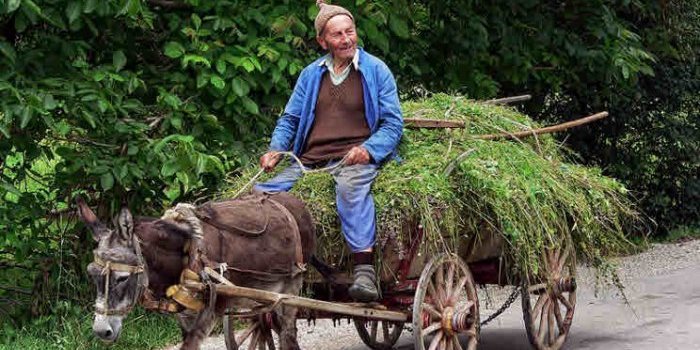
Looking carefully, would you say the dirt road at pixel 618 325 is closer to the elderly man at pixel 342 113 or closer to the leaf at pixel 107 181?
the leaf at pixel 107 181

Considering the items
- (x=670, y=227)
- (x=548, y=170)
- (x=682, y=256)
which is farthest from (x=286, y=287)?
(x=670, y=227)

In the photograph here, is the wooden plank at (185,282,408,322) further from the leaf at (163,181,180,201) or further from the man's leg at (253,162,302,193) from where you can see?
the leaf at (163,181,180,201)

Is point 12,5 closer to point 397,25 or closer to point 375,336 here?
point 397,25

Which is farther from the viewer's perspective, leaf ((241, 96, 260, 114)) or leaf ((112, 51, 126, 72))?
leaf ((241, 96, 260, 114))

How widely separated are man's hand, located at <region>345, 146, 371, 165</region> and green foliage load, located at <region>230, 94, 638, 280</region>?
155mm

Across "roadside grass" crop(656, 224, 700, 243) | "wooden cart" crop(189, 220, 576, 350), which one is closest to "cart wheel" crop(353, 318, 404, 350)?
"wooden cart" crop(189, 220, 576, 350)

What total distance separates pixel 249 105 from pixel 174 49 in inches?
25.7

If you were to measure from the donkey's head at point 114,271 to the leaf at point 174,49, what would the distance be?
2.77 metres

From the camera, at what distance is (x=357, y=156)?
6977 millimetres

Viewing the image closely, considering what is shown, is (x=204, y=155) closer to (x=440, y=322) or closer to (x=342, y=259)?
(x=342, y=259)

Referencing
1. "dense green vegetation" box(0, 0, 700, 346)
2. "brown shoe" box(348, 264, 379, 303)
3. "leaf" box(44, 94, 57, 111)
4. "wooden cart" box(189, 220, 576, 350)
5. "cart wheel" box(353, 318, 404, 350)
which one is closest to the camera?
"brown shoe" box(348, 264, 379, 303)

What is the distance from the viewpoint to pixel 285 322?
6605 millimetres

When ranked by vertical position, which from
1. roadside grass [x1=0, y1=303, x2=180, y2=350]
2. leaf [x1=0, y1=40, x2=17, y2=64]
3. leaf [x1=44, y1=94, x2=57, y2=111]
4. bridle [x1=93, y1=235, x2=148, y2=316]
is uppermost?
leaf [x1=0, y1=40, x2=17, y2=64]

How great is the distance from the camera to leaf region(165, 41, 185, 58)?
27.0ft
